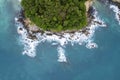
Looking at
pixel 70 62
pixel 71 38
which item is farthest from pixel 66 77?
pixel 71 38

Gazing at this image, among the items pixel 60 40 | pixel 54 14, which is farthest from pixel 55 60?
pixel 54 14

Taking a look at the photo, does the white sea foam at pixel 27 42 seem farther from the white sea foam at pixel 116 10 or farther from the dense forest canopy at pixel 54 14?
the white sea foam at pixel 116 10

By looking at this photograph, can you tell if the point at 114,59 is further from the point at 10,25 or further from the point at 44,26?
the point at 10,25

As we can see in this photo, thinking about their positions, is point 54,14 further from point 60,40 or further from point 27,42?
point 27,42

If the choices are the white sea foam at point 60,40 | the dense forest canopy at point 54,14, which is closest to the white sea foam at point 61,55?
the white sea foam at point 60,40

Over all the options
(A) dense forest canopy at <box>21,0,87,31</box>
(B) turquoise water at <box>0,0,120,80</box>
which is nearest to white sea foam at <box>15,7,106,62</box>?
(B) turquoise water at <box>0,0,120,80</box>

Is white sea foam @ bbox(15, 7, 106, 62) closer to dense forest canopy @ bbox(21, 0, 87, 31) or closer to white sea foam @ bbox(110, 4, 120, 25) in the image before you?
dense forest canopy @ bbox(21, 0, 87, 31)

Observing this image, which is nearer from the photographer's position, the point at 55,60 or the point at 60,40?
the point at 55,60
